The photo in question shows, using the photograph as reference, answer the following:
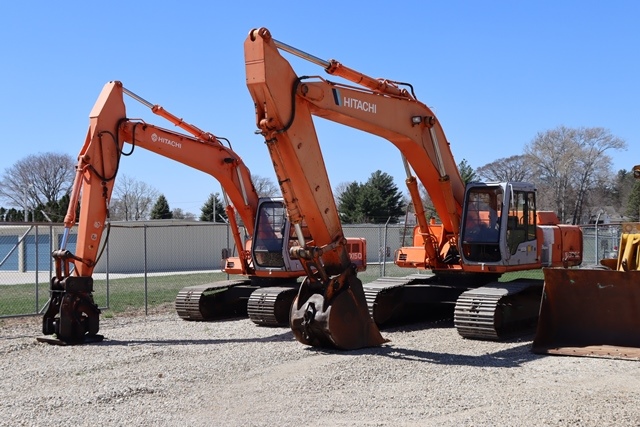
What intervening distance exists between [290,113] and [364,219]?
5110 centimetres

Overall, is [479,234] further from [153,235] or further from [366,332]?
[153,235]

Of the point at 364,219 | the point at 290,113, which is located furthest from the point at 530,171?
the point at 290,113

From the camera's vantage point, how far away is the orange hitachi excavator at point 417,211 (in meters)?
11.1

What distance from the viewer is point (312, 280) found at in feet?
37.9

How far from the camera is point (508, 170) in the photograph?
62.2 metres

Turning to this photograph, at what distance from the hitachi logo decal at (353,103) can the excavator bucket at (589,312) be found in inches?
139

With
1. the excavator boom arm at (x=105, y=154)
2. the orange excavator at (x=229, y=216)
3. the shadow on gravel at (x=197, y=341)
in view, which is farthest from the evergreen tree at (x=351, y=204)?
the shadow on gravel at (x=197, y=341)

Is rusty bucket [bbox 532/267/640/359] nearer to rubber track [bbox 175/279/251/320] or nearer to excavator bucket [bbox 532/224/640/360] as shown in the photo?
excavator bucket [bbox 532/224/640/360]

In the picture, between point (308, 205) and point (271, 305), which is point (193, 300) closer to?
point (271, 305)

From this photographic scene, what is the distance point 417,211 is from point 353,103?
3.38 meters

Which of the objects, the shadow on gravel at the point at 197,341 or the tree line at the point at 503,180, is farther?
the tree line at the point at 503,180

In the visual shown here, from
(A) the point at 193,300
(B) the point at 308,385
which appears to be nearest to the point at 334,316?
(B) the point at 308,385

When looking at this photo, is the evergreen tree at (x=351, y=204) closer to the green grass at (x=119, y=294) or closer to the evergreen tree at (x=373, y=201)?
the evergreen tree at (x=373, y=201)

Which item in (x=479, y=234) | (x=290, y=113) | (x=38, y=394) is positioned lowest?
(x=38, y=394)
